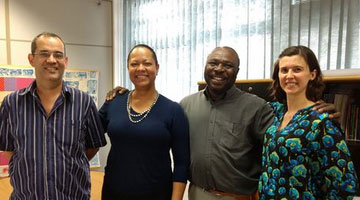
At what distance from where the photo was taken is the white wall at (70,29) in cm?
346

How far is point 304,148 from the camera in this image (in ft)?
4.14

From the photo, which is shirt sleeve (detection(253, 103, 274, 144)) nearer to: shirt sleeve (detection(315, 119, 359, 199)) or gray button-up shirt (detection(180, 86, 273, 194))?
gray button-up shirt (detection(180, 86, 273, 194))

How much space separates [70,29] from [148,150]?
2884 millimetres

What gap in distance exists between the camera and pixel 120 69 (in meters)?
4.19

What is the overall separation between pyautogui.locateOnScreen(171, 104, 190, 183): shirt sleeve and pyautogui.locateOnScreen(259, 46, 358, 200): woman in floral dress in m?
0.42

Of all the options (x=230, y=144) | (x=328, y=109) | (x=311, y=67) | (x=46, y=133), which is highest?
(x=311, y=67)

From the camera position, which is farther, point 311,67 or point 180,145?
point 180,145

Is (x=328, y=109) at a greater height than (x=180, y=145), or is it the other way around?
(x=328, y=109)

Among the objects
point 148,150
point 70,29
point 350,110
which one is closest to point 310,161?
point 148,150

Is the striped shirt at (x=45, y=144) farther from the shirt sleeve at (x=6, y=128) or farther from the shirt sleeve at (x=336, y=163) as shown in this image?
the shirt sleeve at (x=336, y=163)

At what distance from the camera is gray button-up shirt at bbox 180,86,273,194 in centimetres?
165

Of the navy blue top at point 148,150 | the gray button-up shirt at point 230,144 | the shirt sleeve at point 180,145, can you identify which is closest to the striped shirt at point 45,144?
the navy blue top at point 148,150

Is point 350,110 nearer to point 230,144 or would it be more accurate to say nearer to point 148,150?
point 230,144

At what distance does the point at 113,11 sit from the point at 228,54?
2.89 meters
